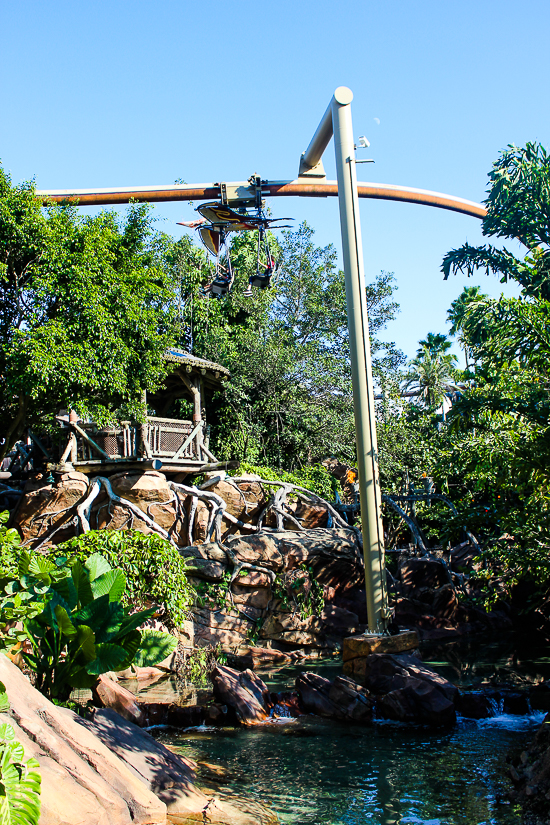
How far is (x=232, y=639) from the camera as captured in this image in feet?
46.6

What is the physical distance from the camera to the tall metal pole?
32.5ft

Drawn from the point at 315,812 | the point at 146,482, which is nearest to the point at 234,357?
the point at 146,482

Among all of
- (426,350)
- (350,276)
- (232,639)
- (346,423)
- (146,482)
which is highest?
(426,350)

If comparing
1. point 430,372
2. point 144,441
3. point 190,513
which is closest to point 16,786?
point 190,513

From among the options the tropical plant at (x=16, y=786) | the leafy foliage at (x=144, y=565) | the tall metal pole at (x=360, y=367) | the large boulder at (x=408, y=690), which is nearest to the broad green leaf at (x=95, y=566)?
the leafy foliage at (x=144, y=565)

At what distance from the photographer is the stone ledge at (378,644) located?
32.1 feet

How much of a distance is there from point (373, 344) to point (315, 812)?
20.7 meters

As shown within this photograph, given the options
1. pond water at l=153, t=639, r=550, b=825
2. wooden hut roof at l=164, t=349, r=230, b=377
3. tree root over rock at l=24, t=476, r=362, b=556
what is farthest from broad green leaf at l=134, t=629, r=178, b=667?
wooden hut roof at l=164, t=349, r=230, b=377

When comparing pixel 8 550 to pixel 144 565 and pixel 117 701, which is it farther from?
pixel 144 565

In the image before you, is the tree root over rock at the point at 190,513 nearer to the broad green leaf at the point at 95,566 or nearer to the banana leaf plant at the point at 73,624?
the broad green leaf at the point at 95,566

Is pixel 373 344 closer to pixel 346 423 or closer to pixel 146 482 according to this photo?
pixel 346 423

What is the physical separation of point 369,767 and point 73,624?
3833 millimetres

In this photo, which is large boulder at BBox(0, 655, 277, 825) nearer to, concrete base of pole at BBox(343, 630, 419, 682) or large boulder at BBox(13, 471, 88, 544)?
concrete base of pole at BBox(343, 630, 419, 682)

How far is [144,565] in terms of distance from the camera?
11.2m
